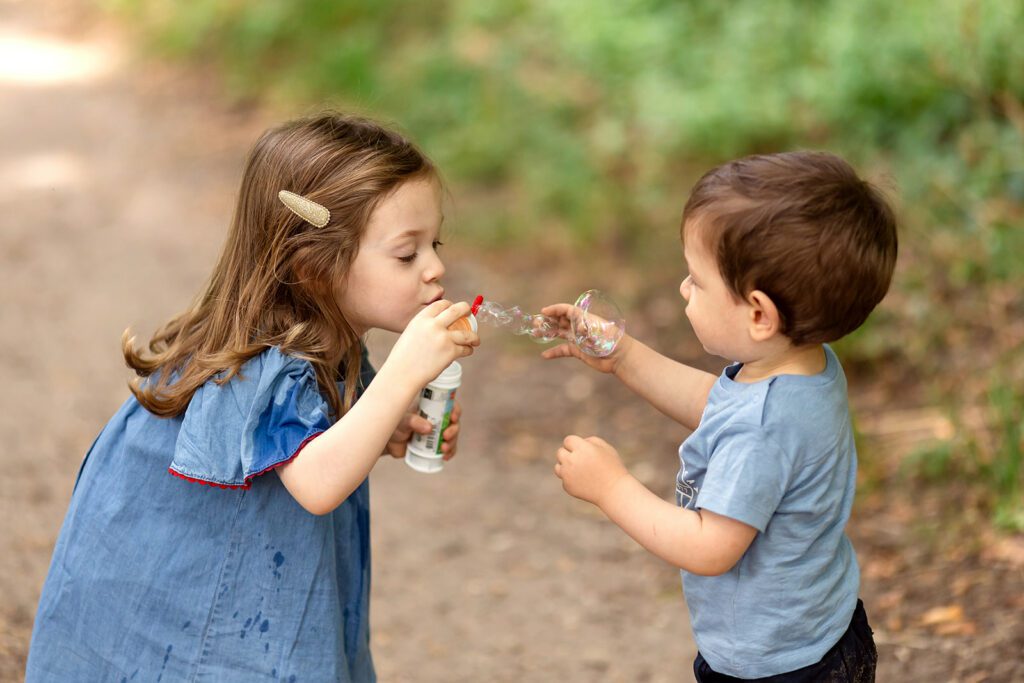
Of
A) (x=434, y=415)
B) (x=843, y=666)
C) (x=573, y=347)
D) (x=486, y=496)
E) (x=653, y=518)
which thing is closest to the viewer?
(x=653, y=518)

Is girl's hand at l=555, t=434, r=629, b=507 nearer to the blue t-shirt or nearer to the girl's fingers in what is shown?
the blue t-shirt

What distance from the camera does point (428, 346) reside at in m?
2.15

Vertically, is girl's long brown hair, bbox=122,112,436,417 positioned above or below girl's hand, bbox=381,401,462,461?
above

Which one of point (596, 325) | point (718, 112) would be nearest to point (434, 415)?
point (596, 325)

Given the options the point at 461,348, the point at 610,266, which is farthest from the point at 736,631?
the point at 610,266

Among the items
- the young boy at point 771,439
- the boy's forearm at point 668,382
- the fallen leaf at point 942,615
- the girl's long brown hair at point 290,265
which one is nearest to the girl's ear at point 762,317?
the young boy at point 771,439

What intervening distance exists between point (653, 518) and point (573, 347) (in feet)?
1.92

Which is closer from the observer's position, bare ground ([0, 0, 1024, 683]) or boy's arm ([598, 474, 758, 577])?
boy's arm ([598, 474, 758, 577])

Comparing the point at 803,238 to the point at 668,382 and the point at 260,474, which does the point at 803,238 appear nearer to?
the point at 668,382

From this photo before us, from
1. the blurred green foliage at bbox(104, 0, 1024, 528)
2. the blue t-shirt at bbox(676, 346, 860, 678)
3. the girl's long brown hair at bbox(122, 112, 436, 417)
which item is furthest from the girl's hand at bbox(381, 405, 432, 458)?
the blurred green foliage at bbox(104, 0, 1024, 528)

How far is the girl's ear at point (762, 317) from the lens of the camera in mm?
1994

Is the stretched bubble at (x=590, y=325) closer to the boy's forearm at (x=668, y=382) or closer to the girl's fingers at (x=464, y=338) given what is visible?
the boy's forearm at (x=668, y=382)

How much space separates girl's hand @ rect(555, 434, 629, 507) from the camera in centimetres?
215

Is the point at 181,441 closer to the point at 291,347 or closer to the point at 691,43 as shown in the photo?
the point at 291,347
